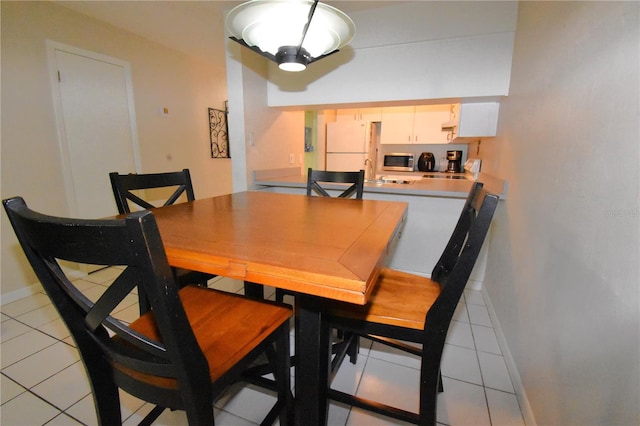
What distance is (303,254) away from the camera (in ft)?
2.59

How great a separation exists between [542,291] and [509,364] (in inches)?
23.8

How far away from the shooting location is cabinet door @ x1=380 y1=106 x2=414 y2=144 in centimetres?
446

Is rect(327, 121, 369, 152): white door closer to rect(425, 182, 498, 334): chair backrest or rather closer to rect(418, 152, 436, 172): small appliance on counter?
rect(418, 152, 436, 172): small appliance on counter

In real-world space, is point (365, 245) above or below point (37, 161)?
below

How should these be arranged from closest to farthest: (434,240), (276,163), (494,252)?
(494,252), (434,240), (276,163)

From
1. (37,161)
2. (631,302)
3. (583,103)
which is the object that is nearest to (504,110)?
(583,103)

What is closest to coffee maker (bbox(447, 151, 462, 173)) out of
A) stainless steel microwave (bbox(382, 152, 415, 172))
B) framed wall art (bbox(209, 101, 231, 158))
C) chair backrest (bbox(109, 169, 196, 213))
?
stainless steel microwave (bbox(382, 152, 415, 172))

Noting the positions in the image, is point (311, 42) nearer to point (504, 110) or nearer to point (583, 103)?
point (583, 103)

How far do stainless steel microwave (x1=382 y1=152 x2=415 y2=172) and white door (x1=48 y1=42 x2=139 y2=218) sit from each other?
142 inches

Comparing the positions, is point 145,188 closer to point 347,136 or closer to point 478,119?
point 478,119

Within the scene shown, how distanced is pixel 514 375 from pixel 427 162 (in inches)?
143

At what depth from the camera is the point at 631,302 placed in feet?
2.17

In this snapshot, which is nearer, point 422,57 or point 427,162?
point 422,57

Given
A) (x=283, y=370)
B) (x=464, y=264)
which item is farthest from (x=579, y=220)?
(x=283, y=370)
